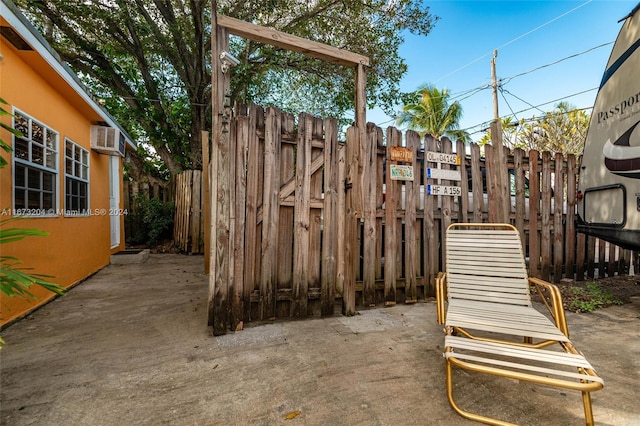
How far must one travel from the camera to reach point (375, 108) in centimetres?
984

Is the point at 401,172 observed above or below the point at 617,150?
below

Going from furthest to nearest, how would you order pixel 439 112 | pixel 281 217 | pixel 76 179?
pixel 439 112 → pixel 76 179 → pixel 281 217

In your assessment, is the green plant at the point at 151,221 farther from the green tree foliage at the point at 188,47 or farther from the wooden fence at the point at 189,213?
the green tree foliage at the point at 188,47

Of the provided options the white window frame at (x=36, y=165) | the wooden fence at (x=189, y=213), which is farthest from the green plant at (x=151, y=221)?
the white window frame at (x=36, y=165)

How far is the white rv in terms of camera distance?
9.55 feet

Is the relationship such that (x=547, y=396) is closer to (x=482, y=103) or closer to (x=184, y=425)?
(x=184, y=425)

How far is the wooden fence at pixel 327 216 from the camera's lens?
270cm

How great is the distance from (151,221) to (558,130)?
17.5 m

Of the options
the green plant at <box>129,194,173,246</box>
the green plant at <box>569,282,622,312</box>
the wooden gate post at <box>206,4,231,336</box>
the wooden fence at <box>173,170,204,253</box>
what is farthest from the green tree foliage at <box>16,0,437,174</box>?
the green plant at <box>569,282,622,312</box>

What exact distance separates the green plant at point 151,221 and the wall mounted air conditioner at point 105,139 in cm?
319

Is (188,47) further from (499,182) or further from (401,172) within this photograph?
(499,182)

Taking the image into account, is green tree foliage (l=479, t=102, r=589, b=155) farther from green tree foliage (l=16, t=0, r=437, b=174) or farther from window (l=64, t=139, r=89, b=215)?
window (l=64, t=139, r=89, b=215)

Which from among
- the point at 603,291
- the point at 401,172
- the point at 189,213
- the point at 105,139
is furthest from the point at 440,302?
the point at 189,213

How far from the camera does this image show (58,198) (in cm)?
403
